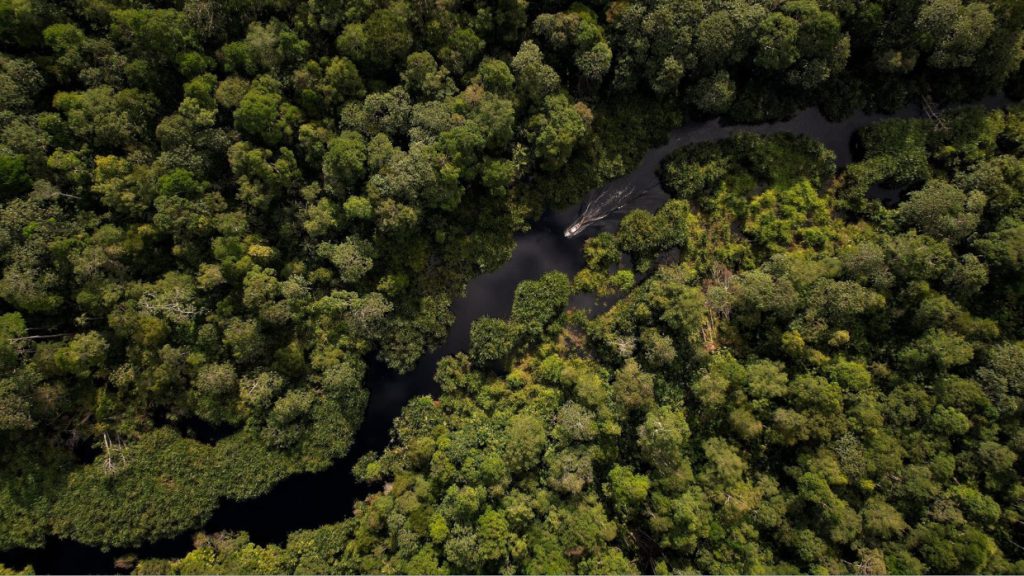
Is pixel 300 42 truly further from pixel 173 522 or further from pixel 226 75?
pixel 173 522

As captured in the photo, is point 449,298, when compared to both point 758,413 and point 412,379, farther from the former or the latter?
point 758,413

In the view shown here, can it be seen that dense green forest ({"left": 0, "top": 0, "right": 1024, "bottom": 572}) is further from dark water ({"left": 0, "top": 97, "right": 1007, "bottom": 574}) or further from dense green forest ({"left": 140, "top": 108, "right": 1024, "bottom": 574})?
dark water ({"left": 0, "top": 97, "right": 1007, "bottom": 574})

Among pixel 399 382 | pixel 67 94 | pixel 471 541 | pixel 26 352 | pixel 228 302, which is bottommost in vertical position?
pixel 471 541

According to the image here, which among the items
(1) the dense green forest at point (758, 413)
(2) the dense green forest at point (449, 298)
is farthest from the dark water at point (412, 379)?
(1) the dense green forest at point (758, 413)

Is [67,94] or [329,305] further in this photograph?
[329,305]

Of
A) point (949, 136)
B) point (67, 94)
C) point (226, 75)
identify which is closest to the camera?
point (67, 94)

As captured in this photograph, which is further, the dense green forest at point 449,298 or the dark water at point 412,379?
the dark water at point 412,379

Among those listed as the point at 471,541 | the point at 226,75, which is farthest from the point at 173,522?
the point at 226,75

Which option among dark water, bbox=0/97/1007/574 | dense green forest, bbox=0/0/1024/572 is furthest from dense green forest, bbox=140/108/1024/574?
dark water, bbox=0/97/1007/574

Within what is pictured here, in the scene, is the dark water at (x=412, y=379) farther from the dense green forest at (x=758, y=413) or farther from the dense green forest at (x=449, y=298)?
the dense green forest at (x=758, y=413)
